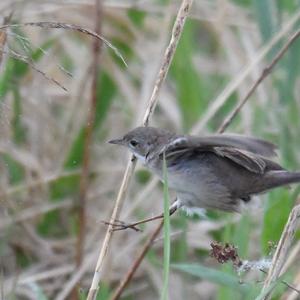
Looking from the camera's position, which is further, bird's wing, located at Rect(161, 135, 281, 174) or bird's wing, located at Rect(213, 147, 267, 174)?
bird's wing, located at Rect(213, 147, 267, 174)

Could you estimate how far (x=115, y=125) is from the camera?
5.31 m

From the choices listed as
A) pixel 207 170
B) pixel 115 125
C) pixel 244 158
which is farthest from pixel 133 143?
pixel 115 125

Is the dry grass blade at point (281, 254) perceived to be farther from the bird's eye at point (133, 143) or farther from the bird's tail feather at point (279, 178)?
the bird's eye at point (133, 143)

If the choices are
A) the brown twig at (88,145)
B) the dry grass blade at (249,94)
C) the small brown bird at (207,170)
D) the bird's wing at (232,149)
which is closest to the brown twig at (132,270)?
the small brown bird at (207,170)

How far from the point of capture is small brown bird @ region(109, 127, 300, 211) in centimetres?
305

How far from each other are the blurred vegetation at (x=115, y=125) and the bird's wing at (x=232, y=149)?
94 centimetres

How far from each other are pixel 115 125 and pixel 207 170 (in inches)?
86.4

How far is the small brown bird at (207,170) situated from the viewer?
3.05 metres

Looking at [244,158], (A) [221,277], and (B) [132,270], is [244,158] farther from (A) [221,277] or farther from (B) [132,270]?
(B) [132,270]

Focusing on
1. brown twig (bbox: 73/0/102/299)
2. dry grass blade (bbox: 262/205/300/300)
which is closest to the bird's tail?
dry grass blade (bbox: 262/205/300/300)

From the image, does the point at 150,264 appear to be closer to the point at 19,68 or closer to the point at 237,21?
the point at 19,68

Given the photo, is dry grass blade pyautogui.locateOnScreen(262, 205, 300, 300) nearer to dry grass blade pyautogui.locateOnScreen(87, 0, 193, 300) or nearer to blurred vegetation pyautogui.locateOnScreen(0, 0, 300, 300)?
dry grass blade pyautogui.locateOnScreen(87, 0, 193, 300)

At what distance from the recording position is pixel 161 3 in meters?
5.46

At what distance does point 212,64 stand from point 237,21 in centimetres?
63
